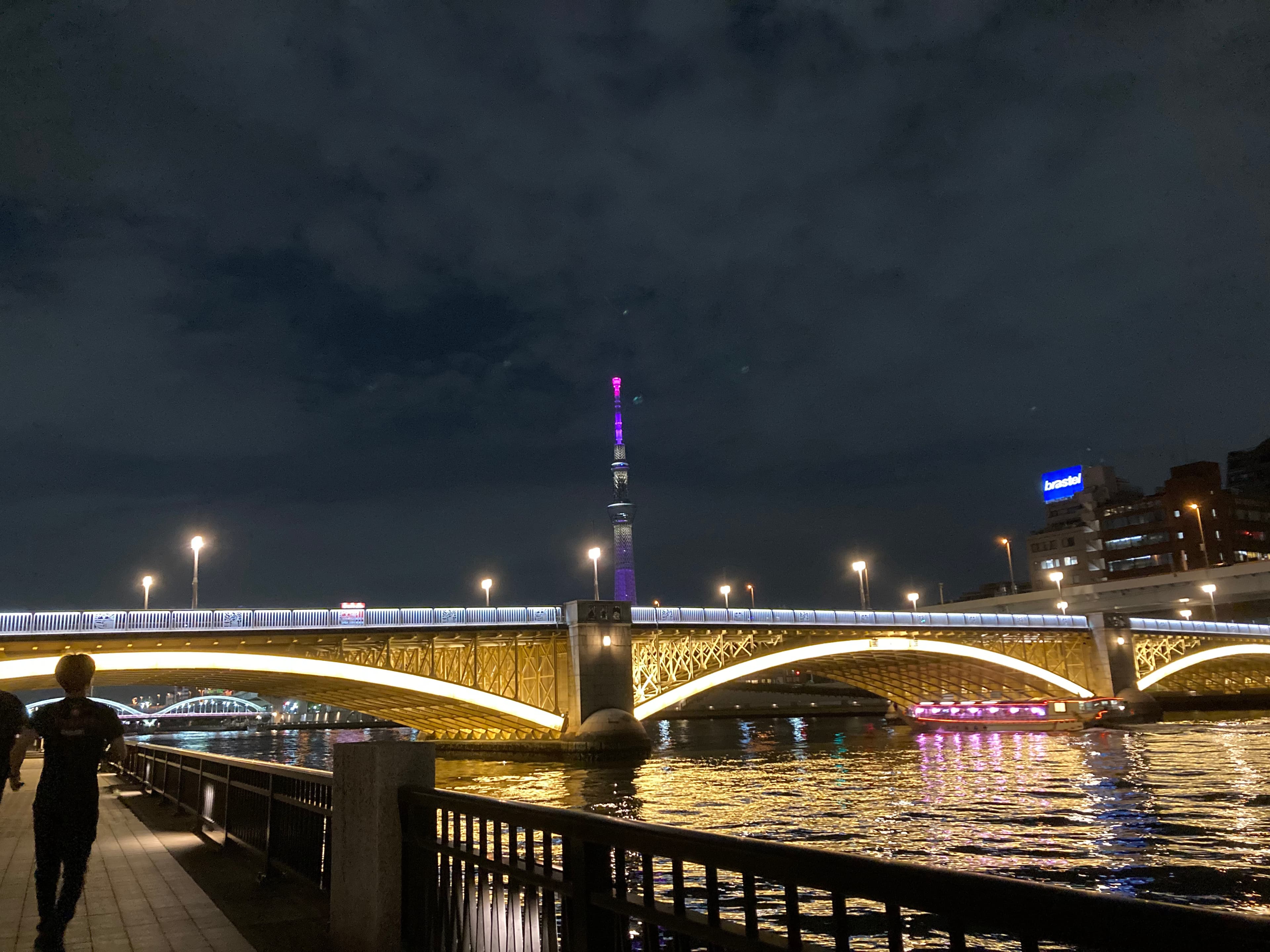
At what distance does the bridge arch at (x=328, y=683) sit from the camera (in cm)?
4212

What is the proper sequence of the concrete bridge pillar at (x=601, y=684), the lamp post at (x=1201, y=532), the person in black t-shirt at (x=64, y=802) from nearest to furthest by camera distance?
the person in black t-shirt at (x=64, y=802)
the concrete bridge pillar at (x=601, y=684)
the lamp post at (x=1201, y=532)

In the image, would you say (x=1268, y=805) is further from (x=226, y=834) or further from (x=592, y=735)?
(x=592, y=735)

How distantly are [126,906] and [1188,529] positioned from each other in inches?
5613

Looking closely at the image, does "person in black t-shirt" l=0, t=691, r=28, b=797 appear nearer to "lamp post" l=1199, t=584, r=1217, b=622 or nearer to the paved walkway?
the paved walkway

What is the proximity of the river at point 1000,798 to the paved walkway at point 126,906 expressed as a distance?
8.62 m

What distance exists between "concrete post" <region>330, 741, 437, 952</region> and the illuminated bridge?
124 feet

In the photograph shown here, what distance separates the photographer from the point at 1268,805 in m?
25.7

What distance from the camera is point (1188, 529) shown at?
417 ft

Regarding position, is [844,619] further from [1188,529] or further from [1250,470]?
[1250,470]

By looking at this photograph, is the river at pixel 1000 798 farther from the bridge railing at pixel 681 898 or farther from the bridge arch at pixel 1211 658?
the bridge arch at pixel 1211 658

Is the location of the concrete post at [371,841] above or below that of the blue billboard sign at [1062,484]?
below

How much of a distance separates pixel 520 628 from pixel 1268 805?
34653mm

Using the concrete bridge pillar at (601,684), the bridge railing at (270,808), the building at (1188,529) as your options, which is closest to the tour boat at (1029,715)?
the concrete bridge pillar at (601,684)

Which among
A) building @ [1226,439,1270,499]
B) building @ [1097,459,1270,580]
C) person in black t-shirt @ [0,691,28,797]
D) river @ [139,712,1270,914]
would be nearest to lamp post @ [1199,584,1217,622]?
building @ [1097,459,1270,580]
